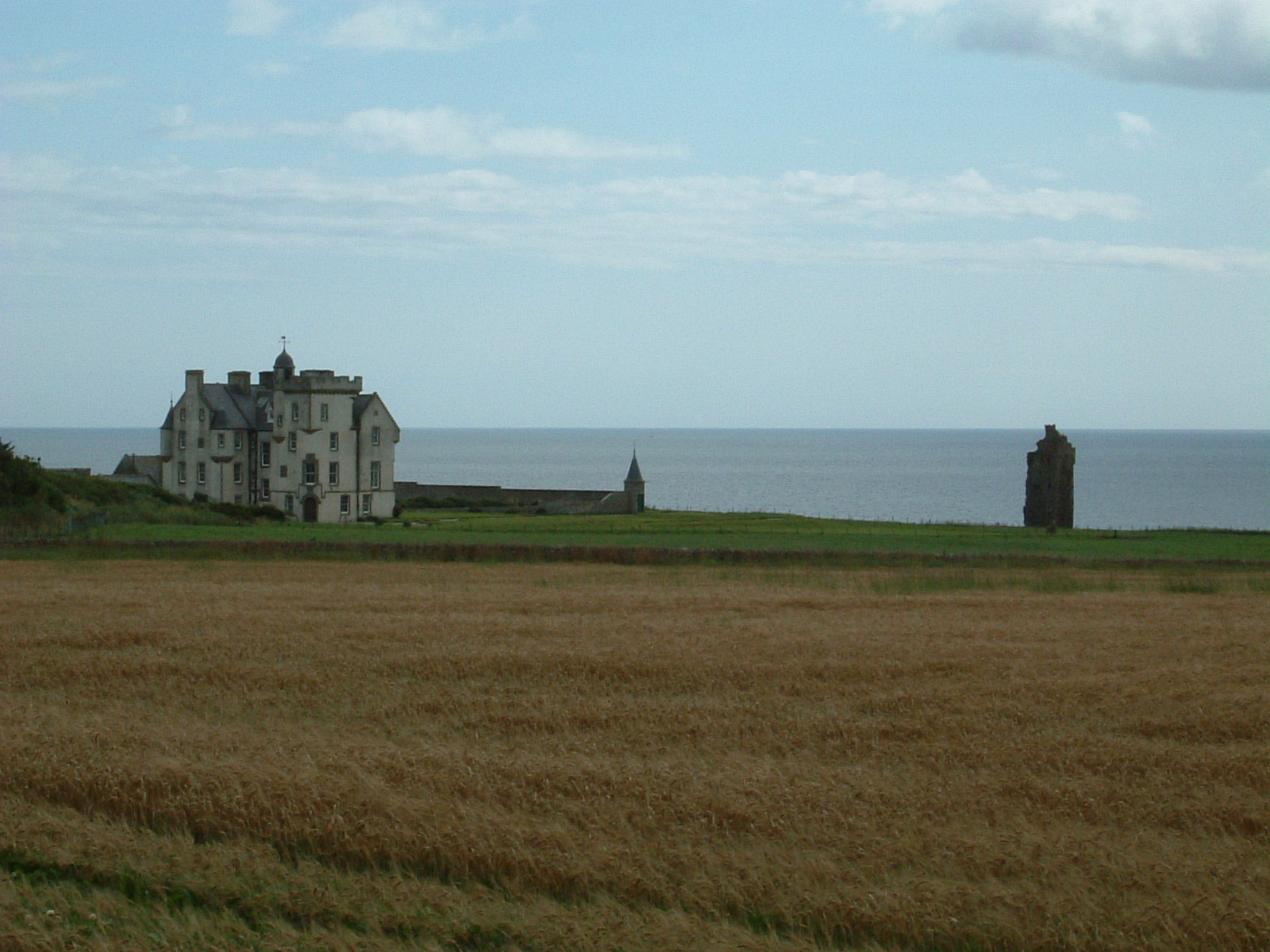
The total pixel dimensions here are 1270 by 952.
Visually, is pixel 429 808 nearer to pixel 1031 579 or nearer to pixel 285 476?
pixel 1031 579

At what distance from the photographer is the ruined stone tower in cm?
6247

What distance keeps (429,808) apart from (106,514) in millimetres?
42974

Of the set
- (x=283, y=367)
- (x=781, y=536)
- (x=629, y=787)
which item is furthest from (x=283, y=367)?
(x=629, y=787)

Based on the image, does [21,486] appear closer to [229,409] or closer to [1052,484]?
[229,409]

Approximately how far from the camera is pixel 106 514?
163 ft

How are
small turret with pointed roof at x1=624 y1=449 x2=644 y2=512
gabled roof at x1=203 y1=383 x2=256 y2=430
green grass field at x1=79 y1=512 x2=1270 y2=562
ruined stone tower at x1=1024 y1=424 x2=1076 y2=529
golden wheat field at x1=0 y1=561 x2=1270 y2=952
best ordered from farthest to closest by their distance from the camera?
1. small turret with pointed roof at x1=624 y1=449 x2=644 y2=512
2. gabled roof at x1=203 y1=383 x2=256 y2=430
3. ruined stone tower at x1=1024 y1=424 x2=1076 y2=529
4. green grass field at x1=79 y1=512 x2=1270 y2=562
5. golden wheat field at x1=0 y1=561 x2=1270 y2=952

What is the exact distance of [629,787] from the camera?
37.4 feet

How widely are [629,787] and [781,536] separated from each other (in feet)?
116

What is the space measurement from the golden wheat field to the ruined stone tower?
41.9 metres

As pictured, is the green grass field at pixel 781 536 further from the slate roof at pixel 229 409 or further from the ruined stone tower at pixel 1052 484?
the slate roof at pixel 229 409

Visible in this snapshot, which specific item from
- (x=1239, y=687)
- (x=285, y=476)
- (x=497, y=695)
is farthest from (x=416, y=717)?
(x=285, y=476)

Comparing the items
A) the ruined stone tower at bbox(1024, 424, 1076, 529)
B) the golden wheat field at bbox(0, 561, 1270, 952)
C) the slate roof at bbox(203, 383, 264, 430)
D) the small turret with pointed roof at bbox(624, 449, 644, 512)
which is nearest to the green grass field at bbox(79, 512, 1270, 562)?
the ruined stone tower at bbox(1024, 424, 1076, 529)

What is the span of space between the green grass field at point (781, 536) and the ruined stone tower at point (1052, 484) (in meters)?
8.91

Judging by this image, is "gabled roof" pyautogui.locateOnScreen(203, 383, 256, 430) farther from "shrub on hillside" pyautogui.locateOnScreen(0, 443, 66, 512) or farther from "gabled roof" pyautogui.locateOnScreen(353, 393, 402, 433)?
"shrub on hillside" pyautogui.locateOnScreen(0, 443, 66, 512)
